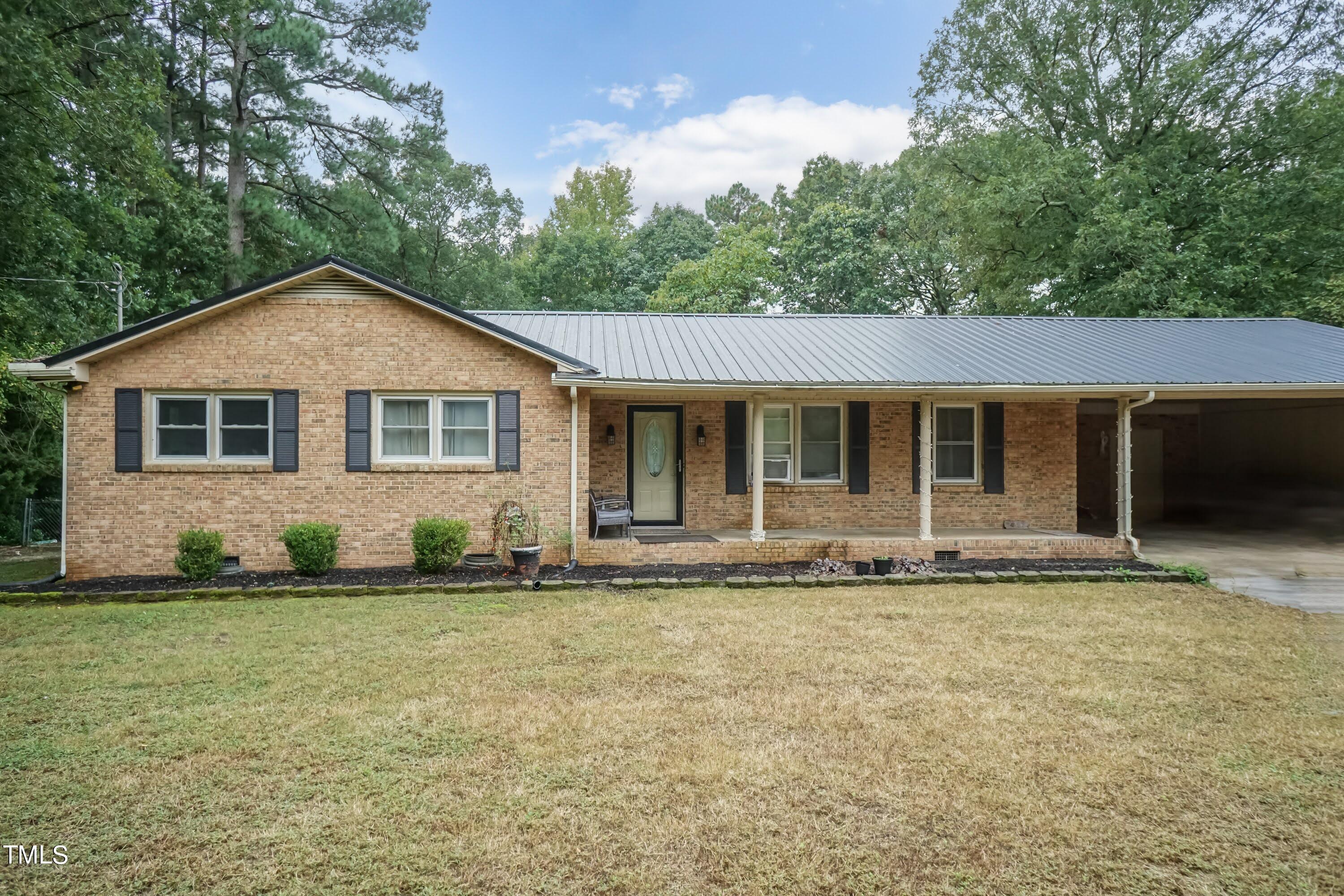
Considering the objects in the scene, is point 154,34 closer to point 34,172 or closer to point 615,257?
point 34,172

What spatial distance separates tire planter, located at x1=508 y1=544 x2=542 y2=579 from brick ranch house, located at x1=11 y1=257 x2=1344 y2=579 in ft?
1.50

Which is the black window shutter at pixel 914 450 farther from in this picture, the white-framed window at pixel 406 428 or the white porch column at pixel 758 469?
the white-framed window at pixel 406 428

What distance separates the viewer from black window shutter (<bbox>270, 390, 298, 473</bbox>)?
9.55m

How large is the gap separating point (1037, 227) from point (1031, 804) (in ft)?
72.3

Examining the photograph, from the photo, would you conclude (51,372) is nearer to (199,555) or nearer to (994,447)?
(199,555)

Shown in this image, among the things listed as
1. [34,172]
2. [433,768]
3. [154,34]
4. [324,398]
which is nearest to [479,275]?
[154,34]

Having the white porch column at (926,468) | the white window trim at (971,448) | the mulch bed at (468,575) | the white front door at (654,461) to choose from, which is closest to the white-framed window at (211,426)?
the mulch bed at (468,575)

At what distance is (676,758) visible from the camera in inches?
153

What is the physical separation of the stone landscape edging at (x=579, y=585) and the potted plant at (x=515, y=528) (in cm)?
83

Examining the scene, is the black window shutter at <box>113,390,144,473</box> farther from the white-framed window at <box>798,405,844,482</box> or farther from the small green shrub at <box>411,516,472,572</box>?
the white-framed window at <box>798,405,844,482</box>

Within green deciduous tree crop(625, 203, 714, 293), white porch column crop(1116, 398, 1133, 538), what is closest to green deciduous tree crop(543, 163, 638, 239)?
green deciduous tree crop(625, 203, 714, 293)

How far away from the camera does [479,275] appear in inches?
1050

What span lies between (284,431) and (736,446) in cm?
674

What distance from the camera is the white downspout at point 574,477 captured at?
9.81 metres
